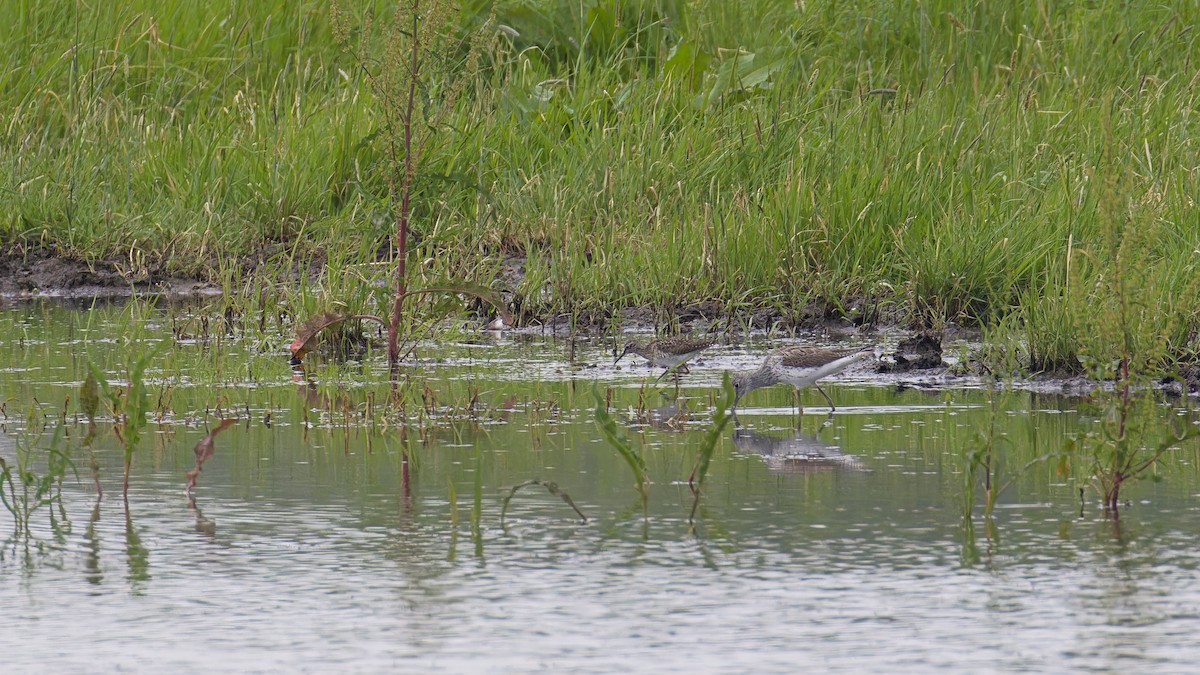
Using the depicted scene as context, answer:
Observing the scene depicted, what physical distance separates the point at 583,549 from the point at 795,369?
2.73 metres

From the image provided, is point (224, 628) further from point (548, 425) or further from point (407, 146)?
point (407, 146)

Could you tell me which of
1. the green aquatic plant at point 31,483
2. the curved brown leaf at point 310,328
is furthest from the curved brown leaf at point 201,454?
the curved brown leaf at point 310,328

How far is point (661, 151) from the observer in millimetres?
10695

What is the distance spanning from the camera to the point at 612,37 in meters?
12.6

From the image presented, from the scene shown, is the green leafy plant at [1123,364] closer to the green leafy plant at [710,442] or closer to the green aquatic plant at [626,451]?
the green leafy plant at [710,442]

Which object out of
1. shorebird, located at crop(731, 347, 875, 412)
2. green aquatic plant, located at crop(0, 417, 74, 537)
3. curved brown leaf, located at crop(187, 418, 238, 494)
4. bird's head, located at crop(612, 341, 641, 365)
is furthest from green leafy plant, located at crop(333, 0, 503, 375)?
curved brown leaf, located at crop(187, 418, 238, 494)

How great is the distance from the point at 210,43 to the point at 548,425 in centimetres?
730

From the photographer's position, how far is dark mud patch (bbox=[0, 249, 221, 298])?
1102 cm

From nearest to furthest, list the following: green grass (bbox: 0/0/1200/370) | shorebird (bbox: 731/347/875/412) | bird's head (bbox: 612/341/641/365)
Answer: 1. shorebird (bbox: 731/347/875/412)
2. bird's head (bbox: 612/341/641/365)
3. green grass (bbox: 0/0/1200/370)

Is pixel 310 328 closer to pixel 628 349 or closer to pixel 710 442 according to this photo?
pixel 628 349

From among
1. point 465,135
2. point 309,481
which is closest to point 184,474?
point 309,481

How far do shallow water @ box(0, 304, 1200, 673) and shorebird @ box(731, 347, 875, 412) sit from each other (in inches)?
9.1

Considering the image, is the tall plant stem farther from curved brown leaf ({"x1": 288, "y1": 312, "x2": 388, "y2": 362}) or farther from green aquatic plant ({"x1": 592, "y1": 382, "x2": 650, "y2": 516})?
green aquatic plant ({"x1": 592, "y1": 382, "x2": 650, "y2": 516})

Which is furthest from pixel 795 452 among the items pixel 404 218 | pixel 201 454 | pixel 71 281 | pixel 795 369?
pixel 71 281
